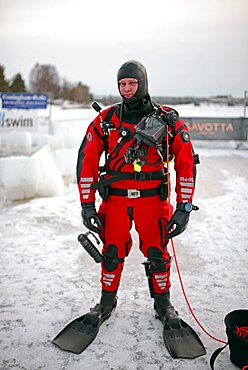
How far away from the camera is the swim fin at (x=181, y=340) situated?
8.67ft

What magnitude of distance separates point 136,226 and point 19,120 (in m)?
8.90

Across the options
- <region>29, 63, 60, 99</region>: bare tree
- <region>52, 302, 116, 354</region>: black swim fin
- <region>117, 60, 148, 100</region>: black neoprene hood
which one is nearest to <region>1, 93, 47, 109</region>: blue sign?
<region>117, 60, 148, 100</region>: black neoprene hood

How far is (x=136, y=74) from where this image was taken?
2686mm

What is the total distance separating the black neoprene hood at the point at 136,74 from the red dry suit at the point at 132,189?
227 millimetres

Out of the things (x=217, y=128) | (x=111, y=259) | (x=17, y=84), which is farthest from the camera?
(x=17, y=84)

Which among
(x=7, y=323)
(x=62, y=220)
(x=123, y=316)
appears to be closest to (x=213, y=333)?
(x=123, y=316)

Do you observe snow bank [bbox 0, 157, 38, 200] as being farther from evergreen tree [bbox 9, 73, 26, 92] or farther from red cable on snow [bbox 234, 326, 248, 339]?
evergreen tree [bbox 9, 73, 26, 92]

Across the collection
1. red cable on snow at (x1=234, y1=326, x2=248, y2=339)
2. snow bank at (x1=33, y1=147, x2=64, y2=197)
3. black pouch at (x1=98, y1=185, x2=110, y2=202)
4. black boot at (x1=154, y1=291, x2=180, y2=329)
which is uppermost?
black pouch at (x1=98, y1=185, x2=110, y2=202)

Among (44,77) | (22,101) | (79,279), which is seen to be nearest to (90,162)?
(79,279)

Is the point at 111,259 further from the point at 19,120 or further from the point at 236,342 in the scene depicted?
the point at 19,120

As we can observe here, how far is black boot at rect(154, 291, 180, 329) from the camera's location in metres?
2.86

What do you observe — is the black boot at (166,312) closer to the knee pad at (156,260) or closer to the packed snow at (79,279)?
the packed snow at (79,279)

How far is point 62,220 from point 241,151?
852 cm

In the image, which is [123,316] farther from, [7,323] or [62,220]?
[62,220]
